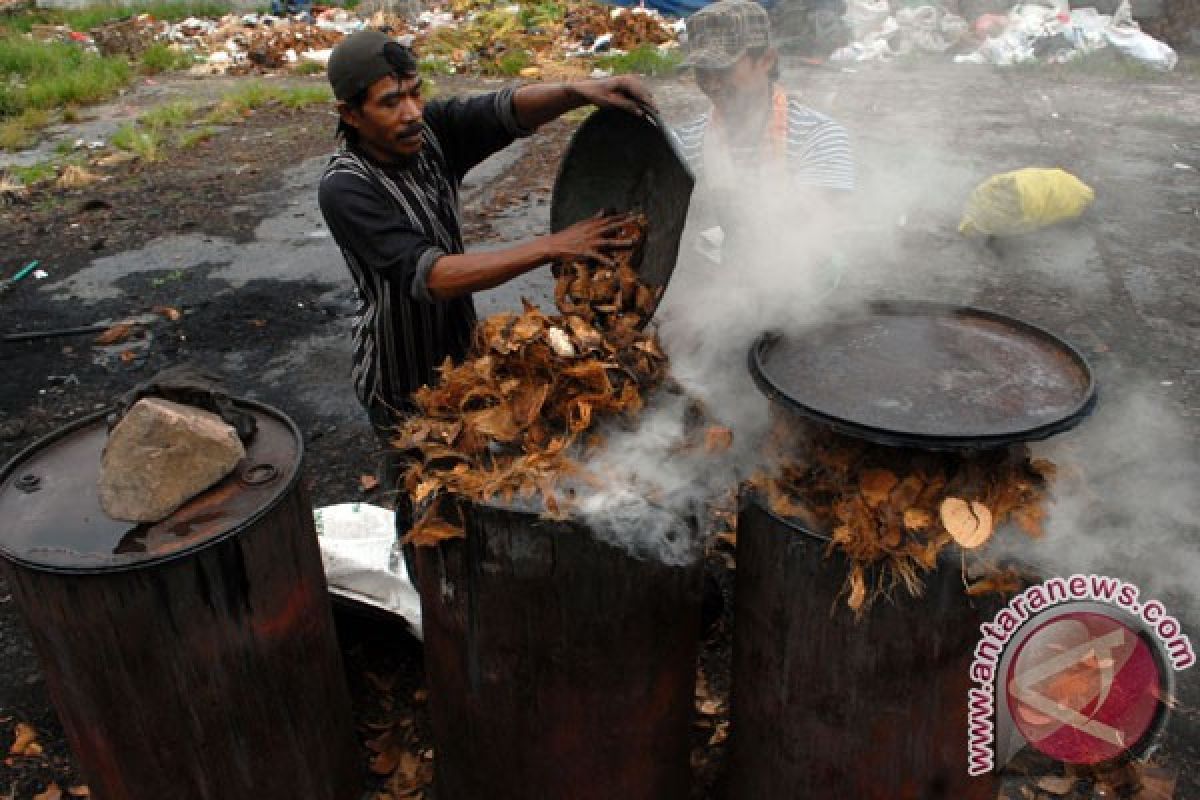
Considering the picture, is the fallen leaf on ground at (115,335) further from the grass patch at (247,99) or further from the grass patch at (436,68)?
the grass patch at (436,68)

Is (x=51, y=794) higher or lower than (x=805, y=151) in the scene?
lower

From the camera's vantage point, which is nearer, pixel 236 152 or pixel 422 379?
pixel 422 379

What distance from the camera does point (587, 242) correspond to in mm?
2484

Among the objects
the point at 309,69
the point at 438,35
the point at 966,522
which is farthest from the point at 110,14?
the point at 966,522

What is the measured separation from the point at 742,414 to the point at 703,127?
6.28 feet

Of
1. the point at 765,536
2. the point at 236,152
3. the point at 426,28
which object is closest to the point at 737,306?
the point at 765,536

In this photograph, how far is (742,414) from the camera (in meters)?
2.78

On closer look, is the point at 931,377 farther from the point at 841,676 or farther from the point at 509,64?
the point at 509,64

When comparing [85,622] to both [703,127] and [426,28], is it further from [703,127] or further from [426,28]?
[426,28]

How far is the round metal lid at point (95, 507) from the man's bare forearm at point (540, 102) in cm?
136

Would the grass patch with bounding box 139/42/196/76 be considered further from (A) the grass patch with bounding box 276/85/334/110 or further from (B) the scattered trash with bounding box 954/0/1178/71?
(B) the scattered trash with bounding box 954/0/1178/71

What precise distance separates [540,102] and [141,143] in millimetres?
9764

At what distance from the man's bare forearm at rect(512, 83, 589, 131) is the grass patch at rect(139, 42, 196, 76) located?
15619 millimetres

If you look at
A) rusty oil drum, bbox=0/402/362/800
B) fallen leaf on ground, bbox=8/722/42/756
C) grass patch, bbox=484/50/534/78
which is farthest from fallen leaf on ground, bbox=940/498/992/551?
grass patch, bbox=484/50/534/78
